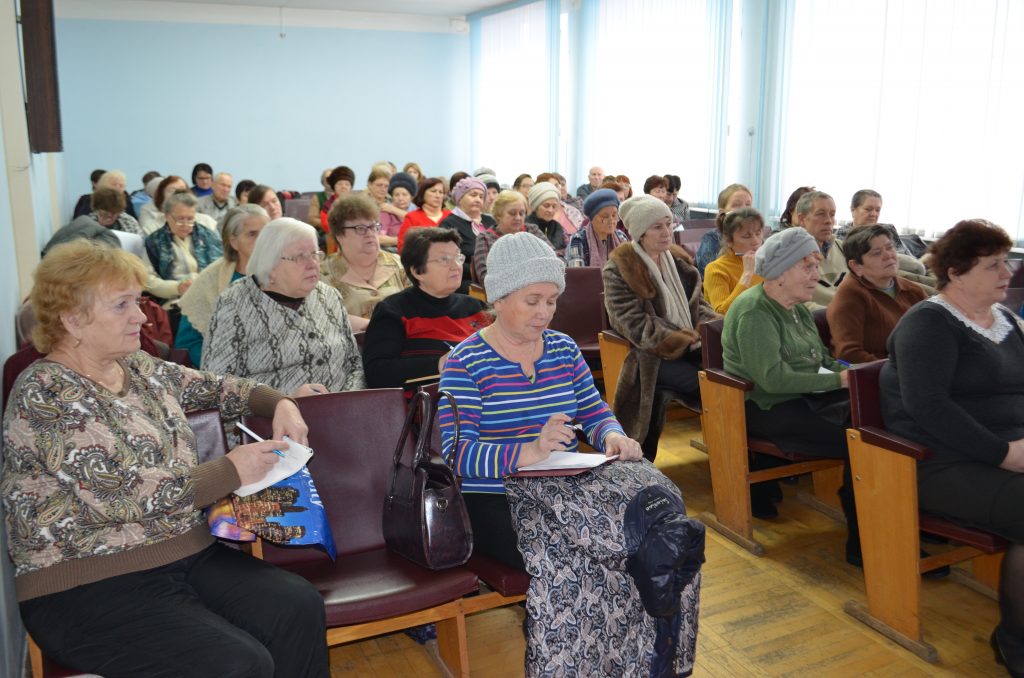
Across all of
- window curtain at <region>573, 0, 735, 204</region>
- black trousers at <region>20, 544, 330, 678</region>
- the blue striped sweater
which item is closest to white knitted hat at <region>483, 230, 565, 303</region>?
the blue striped sweater

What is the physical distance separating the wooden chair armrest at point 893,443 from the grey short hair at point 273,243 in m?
1.92

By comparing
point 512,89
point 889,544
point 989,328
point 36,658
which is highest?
point 512,89

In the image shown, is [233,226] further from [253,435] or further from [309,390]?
[253,435]

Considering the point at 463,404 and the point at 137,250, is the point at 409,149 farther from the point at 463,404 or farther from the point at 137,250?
the point at 463,404

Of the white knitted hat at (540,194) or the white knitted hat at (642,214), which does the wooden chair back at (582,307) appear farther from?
the white knitted hat at (540,194)

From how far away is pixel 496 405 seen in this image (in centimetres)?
227

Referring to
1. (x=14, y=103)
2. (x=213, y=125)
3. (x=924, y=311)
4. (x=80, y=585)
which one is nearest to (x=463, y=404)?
(x=80, y=585)


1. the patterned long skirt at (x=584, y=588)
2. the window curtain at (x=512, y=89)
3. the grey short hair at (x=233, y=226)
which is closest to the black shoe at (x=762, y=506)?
the patterned long skirt at (x=584, y=588)

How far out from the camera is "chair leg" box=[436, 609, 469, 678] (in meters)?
2.25

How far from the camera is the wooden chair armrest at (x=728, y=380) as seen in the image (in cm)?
318

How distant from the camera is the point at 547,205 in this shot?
6.64 metres

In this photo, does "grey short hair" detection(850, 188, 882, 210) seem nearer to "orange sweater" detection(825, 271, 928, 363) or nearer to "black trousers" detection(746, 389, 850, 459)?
"orange sweater" detection(825, 271, 928, 363)

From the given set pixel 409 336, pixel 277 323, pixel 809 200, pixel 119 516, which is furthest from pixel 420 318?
pixel 809 200

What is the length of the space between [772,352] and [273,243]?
186 cm
